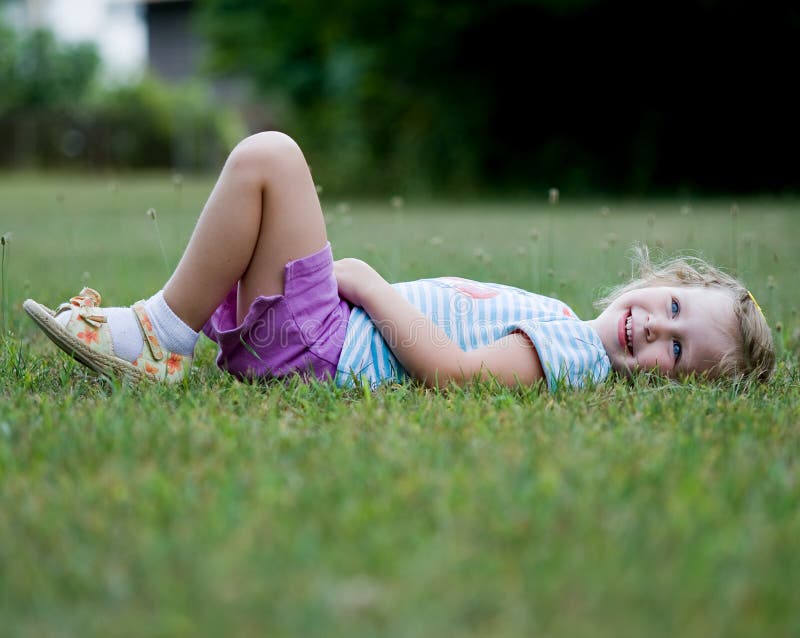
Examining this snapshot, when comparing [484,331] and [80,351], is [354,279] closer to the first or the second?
[484,331]

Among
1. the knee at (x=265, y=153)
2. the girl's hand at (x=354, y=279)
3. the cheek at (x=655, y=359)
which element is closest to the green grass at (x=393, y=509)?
the cheek at (x=655, y=359)

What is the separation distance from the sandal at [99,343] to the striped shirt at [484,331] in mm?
492

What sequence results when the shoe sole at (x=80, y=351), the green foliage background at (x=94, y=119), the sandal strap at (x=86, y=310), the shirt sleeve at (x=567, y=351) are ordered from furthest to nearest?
the green foliage background at (x=94, y=119) → the shirt sleeve at (x=567, y=351) → the sandal strap at (x=86, y=310) → the shoe sole at (x=80, y=351)

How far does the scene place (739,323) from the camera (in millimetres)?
2773

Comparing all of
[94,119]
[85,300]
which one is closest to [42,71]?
[94,119]

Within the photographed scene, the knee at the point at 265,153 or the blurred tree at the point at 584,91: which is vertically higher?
the blurred tree at the point at 584,91

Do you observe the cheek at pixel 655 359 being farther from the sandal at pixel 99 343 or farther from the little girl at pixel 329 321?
the sandal at pixel 99 343

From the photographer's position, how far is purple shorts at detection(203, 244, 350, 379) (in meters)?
2.60

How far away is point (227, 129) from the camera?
94.0ft

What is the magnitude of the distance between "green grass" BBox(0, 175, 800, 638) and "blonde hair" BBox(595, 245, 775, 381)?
8 centimetres

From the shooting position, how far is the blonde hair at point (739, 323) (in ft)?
9.11

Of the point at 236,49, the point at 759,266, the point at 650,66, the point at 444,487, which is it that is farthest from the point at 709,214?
the point at 236,49

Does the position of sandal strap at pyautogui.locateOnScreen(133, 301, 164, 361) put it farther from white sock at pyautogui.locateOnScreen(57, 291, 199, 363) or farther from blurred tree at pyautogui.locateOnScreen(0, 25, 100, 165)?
blurred tree at pyautogui.locateOnScreen(0, 25, 100, 165)

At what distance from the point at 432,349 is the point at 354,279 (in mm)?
330
